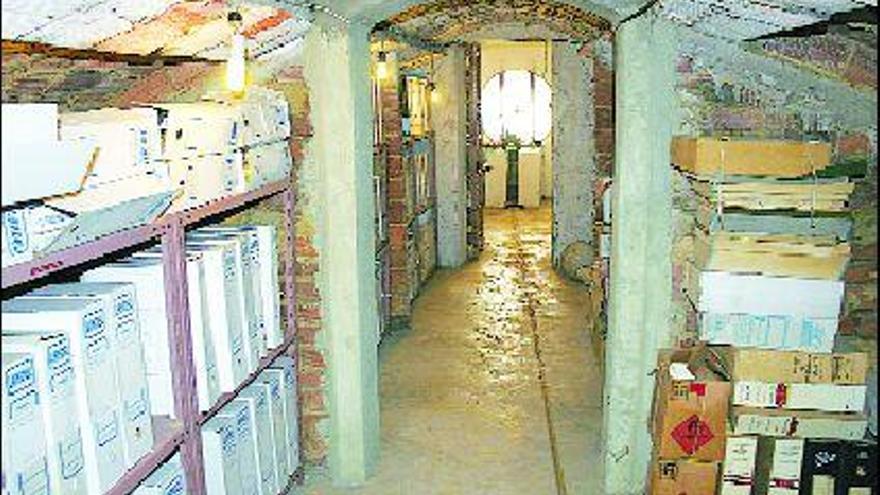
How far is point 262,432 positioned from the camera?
134 inches

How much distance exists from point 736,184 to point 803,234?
34cm

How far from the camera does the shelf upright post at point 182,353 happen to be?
2.61 meters

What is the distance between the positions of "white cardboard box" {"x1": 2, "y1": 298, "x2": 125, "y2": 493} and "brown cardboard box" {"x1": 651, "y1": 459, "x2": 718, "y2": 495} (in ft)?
7.54

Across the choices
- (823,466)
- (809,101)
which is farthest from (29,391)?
(809,101)

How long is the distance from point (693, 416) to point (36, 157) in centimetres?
274

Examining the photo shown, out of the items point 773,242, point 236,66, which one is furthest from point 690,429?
point 236,66

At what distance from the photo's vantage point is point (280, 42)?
359 centimetres

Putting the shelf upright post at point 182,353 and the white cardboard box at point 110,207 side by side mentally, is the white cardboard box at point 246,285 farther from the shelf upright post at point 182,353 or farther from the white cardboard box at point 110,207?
the white cardboard box at point 110,207

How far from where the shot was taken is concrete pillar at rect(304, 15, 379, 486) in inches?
146

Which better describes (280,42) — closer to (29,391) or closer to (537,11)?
(29,391)

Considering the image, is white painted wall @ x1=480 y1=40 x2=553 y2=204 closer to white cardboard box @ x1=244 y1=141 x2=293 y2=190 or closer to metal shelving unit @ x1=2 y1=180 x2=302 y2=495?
white cardboard box @ x1=244 y1=141 x2=293 y2=190

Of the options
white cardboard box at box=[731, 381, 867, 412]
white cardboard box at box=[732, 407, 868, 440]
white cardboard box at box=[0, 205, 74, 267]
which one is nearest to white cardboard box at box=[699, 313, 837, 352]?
white cardboard box at box=[731, 381, 867, 412]

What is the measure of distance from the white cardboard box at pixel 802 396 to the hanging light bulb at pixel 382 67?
3835 millimetres

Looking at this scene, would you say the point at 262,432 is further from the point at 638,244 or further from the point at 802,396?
the point at 802,396
